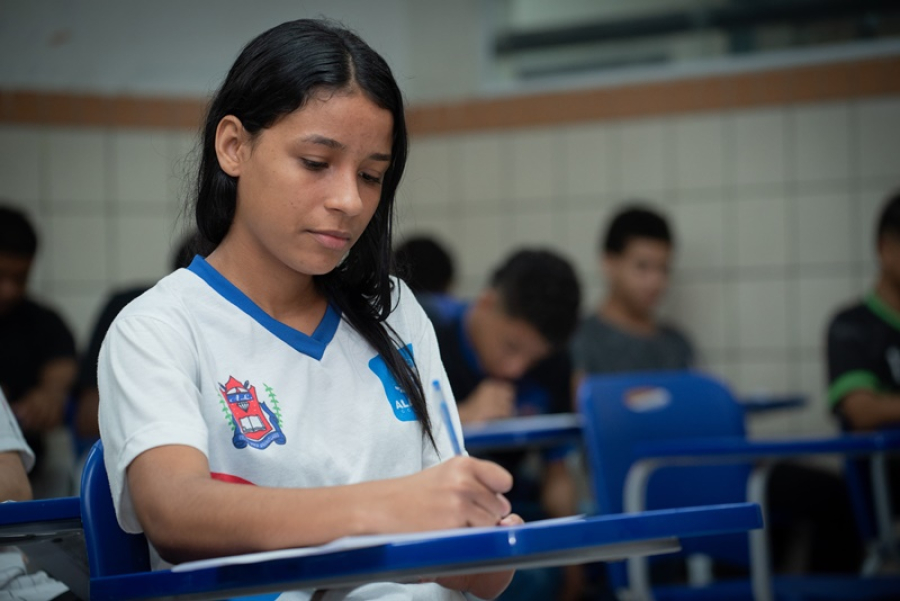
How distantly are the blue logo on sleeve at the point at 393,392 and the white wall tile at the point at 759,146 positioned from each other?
365cm

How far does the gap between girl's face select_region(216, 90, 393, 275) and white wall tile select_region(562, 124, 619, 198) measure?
12.2 feet

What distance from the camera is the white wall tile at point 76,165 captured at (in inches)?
179

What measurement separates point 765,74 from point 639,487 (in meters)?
2.79

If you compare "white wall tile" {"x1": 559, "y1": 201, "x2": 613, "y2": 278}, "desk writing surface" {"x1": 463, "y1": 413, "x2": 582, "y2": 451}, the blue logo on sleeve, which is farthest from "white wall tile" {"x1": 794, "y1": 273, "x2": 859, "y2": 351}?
the blue logo on sleeve

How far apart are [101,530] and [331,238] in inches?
15.8

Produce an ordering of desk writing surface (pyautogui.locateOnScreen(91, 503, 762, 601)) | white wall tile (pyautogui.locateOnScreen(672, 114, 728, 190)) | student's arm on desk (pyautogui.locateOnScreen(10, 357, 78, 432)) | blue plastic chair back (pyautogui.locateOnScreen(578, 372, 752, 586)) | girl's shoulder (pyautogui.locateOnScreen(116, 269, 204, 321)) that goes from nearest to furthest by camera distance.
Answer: desk writing surface (pyautogui.locateOnScreen(91, 503, 762, 601)), girl's shoulder (pyautogui.locateOnScreen(116, 269, 204, 321)), blue plastic chair back (pyautogui.locateOnScreen(578, 372, 752, 586)), student's arm on desk (pyautogui.locateOnScreen(10, 357, 78, 432)), white wall tile (pyautogui.locateOnScreen(672, 114, 728, 190))

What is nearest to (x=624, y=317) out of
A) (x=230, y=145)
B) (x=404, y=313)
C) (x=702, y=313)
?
(x=702, y=313)

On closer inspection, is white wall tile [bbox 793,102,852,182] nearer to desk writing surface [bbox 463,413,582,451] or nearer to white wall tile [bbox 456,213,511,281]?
white wall tile [bbox 456,213,511,281]

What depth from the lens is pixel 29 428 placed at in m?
2.87

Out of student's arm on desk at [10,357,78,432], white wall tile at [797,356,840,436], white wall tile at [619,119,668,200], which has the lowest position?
white wall tile at [797,356,840,436]

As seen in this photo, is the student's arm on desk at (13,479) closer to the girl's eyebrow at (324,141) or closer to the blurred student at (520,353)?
the girl's eyebrow at (324,141)

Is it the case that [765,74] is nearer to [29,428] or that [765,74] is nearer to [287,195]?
[29,428]

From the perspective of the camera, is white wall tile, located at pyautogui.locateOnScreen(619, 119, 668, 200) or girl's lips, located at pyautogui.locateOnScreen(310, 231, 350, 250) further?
white wall tile, located at pyautogui.locateOnScreen(619, 119, 668, 200)

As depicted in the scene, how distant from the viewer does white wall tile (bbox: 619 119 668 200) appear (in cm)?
479
